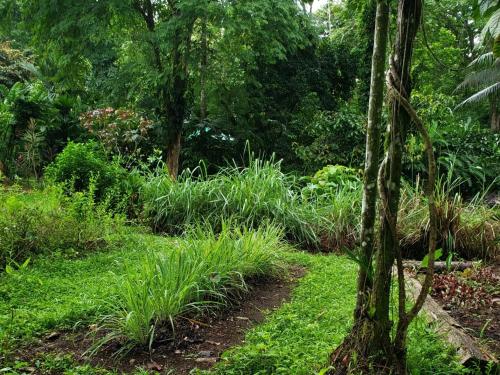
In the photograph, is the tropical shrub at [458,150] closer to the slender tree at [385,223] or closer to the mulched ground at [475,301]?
the mulched ground at [475,301]

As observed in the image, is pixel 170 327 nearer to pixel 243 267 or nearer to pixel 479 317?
pixel 243 267

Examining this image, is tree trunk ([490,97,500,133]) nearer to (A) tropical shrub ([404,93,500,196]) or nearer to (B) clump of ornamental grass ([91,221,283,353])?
(A) tropical shrub ([404,93,500,196])

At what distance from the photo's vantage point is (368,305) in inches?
99.2

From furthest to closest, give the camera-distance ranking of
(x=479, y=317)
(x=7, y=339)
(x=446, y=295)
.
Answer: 1. (x=446, y=295)
2. (x=479, y=317)
3. (x=7, y=339)

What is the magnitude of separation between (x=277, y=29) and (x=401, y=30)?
895 centimetres

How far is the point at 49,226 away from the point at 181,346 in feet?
8.60

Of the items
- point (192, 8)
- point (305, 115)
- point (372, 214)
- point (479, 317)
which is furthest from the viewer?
point (305, 115)

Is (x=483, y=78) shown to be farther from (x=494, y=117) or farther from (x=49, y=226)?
(x=49, y=226)

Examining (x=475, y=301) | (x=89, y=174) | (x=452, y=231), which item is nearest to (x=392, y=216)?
(x=475, y=301)

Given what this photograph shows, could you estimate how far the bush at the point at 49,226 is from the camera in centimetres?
467

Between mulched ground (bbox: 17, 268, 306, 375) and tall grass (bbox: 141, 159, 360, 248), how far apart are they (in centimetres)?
306

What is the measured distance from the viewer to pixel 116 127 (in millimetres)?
10594

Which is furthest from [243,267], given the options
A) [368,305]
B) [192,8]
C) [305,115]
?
[305,115]

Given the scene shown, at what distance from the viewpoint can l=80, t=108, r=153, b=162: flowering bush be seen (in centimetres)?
1048
